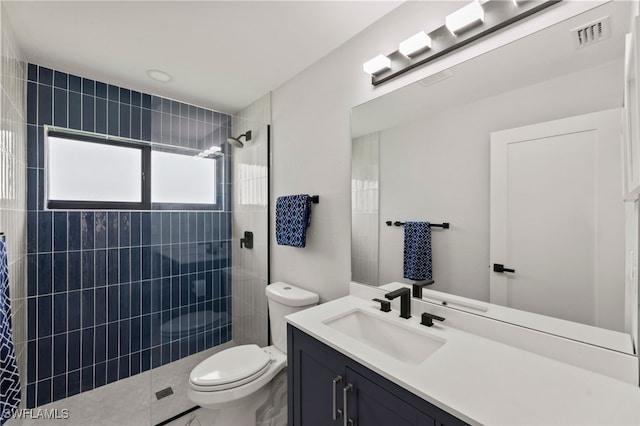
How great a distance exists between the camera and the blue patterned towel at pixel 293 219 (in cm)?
181

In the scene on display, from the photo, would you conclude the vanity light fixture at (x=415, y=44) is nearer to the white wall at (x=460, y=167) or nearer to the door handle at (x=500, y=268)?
the white wall at (x=460, y=167)

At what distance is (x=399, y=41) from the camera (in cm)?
139

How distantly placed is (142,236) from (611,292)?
286cm

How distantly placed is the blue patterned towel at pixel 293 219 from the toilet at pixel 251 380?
354 millimetres

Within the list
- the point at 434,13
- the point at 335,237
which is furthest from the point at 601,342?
the point at 434,13

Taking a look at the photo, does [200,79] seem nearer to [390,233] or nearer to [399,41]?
[399,41]

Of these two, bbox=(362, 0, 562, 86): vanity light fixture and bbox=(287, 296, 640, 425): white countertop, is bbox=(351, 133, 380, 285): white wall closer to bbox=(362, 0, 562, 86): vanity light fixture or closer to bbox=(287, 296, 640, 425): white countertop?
bbox=(362, 0, 562, 86): vanity light fixture

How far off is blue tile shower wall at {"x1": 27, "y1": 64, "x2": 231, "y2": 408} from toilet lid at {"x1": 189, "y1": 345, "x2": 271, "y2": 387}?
793mm

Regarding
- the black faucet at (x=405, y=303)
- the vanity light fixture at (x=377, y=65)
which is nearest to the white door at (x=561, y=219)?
the black faucet at (x=405, y=303)

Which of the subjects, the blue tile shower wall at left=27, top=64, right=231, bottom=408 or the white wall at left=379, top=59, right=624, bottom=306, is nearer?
the white wall at left=379, top=59, right=624, bottom=306

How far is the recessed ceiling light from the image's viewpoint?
6.52ft

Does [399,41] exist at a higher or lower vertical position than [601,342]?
higher

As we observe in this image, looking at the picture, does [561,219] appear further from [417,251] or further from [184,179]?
[184,179]

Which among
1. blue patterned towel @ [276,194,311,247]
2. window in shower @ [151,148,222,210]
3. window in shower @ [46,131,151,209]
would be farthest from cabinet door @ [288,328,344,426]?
window in shower @ [46,131,151,209]
